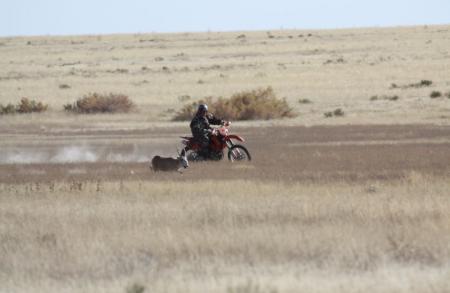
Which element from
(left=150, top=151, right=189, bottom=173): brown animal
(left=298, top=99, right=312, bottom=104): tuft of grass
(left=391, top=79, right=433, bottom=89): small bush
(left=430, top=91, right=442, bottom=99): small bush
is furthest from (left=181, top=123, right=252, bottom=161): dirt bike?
(left=391, top=79, right=433, bottom=89): small bush

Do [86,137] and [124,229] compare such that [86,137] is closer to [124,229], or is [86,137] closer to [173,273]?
[124,229]

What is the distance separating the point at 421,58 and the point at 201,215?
212 feet

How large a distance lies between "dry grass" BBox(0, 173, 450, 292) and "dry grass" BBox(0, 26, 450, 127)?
21.8 m

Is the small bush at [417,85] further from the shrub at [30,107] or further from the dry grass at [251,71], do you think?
the shrub at [30,107]

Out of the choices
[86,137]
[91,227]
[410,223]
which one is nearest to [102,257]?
[91,227]

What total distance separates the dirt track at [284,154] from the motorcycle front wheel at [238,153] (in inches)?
11.3

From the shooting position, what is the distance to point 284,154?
26828 mm

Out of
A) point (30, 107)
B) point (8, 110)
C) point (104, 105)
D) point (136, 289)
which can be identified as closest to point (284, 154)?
point (136, 289)

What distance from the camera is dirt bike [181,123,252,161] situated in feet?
79.8

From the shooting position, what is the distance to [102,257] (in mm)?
13102

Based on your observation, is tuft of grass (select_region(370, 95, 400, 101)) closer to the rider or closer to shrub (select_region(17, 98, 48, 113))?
shrub (select_region(17, 98, 48, 113))

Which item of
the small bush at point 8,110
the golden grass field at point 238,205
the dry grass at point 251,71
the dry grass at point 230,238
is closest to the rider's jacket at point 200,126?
the golden grass field at point 238,205

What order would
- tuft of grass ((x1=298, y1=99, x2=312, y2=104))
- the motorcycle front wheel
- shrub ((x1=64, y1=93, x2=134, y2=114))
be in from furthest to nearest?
tuft of grass ((x1=298, y1=99, x2=312, y2=104)) < shrub ((x1=64, y1=93, x2=134, y2=114)) < the motorcycle front wheel

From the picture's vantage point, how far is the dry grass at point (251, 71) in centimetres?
4600
